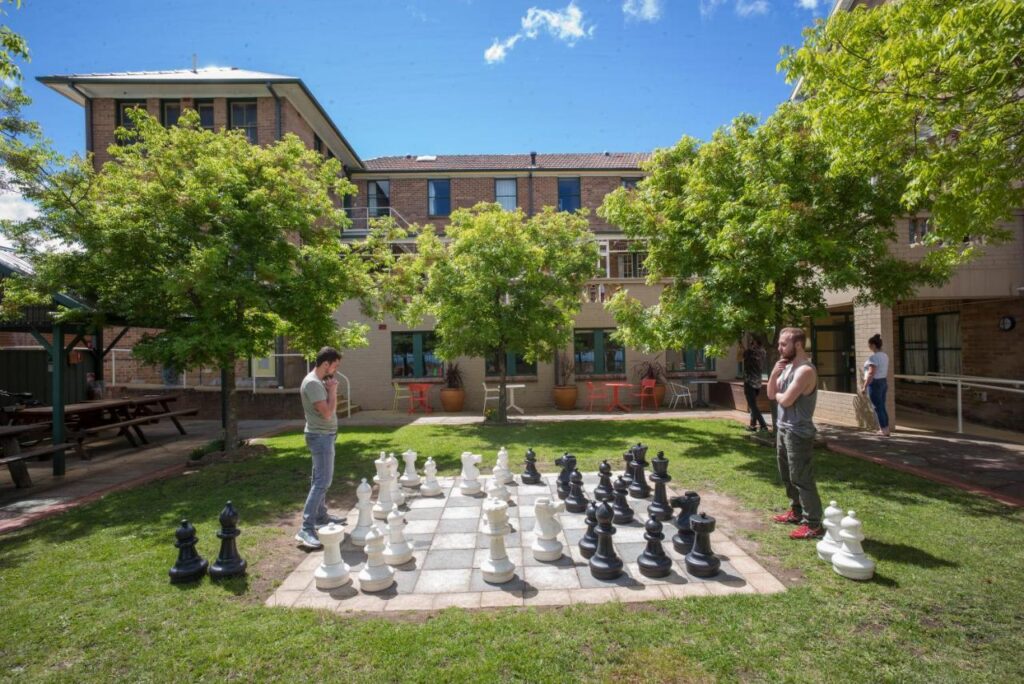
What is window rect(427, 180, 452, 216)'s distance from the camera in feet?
81.2

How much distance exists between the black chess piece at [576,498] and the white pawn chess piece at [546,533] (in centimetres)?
120

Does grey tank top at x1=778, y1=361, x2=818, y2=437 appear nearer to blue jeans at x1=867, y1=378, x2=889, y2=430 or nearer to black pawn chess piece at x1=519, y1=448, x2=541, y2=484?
black pawn chess piece at x1=519, y1=448, x2=541, y2=484

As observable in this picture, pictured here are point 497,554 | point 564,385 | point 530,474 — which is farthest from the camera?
point 564,385

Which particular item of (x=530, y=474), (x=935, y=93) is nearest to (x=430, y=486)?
(x=530, y=474)

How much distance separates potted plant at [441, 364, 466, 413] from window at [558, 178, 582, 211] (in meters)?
12.2

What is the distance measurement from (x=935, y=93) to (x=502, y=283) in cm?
836

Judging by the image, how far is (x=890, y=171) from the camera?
24.0 feet

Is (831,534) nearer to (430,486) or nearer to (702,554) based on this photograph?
(702,554)

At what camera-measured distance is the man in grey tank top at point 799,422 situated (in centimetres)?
454

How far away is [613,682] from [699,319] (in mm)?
6567

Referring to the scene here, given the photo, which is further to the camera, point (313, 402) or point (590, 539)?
point (313, 402)

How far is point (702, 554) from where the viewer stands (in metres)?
3.96

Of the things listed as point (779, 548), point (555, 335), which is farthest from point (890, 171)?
point (555, 335)

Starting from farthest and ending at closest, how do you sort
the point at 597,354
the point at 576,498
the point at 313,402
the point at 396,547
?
the point at 597,354 → the point at 576,498 → the point at 313,402 → the point at 396,547
